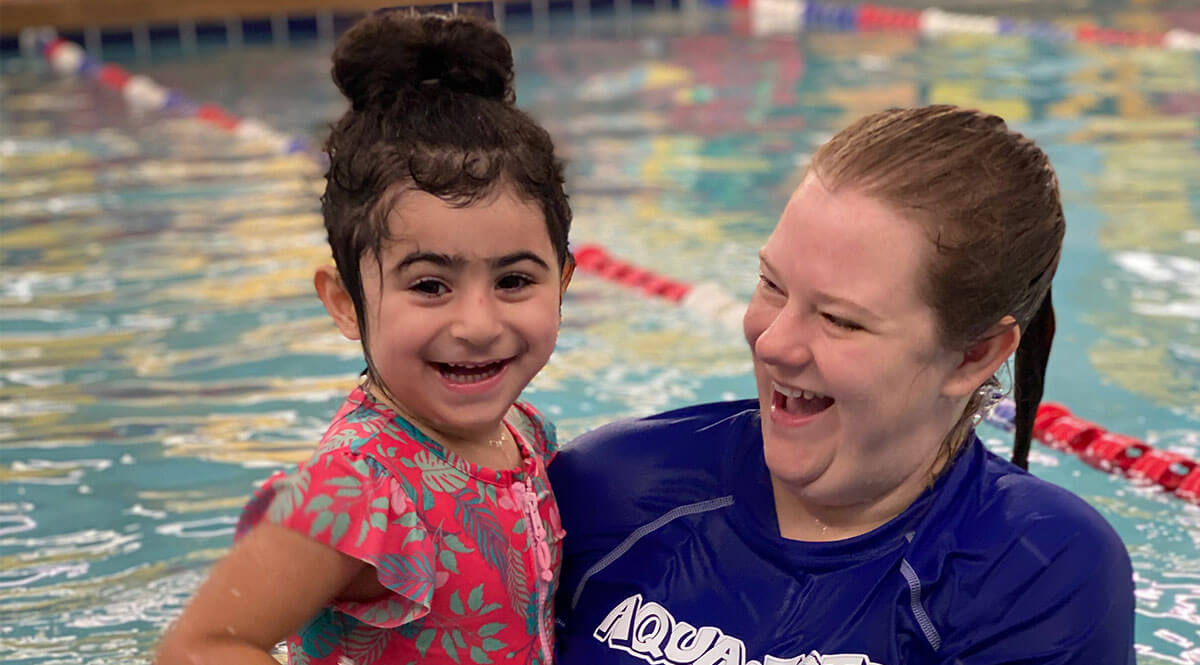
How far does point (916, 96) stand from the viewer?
10109 mm

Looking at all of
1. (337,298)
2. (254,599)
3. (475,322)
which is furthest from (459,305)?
(254,599)

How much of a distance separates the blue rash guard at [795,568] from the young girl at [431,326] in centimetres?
16

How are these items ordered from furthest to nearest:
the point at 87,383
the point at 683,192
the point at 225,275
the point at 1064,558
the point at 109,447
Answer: the point at 683,192 < the point at 225,275 < the point at 87,383 < the point at 109,447 < the point at 1064,558

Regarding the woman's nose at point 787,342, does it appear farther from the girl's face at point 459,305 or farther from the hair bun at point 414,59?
the hair bun at point 414,59

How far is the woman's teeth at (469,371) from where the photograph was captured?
6.56 feet

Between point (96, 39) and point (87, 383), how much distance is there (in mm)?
10989

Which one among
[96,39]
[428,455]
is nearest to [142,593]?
[428,455]

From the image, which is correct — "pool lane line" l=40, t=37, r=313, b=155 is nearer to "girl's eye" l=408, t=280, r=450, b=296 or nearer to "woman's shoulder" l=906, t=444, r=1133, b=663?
"girl's eye" l=408, t=280, r=450, b=296

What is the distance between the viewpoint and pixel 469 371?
6.61 ft

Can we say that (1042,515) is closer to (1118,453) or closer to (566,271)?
(566,271)

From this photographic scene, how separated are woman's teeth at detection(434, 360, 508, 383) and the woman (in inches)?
14.0

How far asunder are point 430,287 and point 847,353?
557 mm

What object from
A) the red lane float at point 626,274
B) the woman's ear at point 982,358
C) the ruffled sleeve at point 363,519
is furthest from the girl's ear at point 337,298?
the red lane float at point 626,274

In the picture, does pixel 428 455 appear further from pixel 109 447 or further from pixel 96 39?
pixel 96 39
